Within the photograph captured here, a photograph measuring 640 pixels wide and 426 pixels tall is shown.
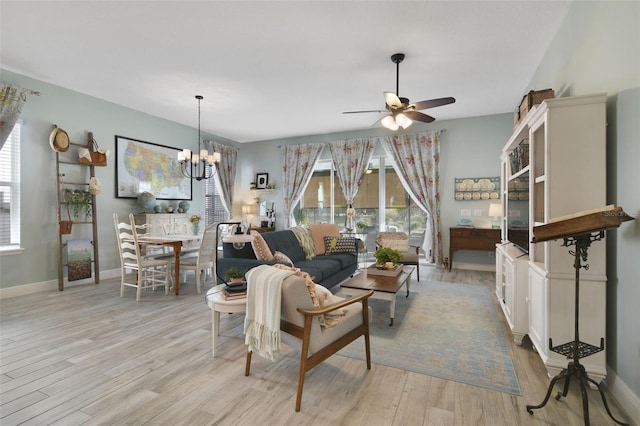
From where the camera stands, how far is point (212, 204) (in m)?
7.56

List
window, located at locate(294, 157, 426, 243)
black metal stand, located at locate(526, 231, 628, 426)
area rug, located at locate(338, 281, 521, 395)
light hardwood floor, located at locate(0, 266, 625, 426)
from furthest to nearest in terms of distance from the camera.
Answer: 1. window, located at locate(294, 157, 426, 243)
2. area rug, located at locate(338, 281, 521, 395)
3. light hardwood floor, located at locate(0, 266, 625, 426)
4. black metal stand, located at locate(526, 231, 628, 426)

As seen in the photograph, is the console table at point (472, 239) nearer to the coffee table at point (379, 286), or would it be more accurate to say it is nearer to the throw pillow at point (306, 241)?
the coffee table at point (379, 286)

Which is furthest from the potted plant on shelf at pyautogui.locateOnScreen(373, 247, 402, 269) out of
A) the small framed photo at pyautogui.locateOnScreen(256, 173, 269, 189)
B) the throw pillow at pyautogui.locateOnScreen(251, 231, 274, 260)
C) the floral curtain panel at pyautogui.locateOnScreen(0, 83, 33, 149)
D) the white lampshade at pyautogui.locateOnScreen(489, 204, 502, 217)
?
the floral curtain panel at pyautogui.locateOnScreen(0, 83, 33, 149)

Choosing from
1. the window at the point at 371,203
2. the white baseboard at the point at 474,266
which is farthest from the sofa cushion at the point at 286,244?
the white baseboard at the point at 474,266

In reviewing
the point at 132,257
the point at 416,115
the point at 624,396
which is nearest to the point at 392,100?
the point at 416,115

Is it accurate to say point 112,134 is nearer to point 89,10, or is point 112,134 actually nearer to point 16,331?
point 89,10

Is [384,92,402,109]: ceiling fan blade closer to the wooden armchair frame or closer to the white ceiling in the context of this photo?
the white ceiling

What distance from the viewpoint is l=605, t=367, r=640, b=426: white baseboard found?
169 cm

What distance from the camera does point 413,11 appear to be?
2.81 m

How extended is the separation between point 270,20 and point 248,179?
5576 mm

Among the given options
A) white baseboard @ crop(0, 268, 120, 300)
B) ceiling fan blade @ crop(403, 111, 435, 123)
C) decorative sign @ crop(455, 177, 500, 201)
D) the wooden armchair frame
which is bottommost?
white baseboard @ crop(0, 268, 120, 300)

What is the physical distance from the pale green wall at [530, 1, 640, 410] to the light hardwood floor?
0.37 metres

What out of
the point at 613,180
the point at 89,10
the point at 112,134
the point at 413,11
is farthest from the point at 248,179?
the point at 613,180

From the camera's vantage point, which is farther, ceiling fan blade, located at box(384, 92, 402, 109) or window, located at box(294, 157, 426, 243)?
window, located at box(294, 157, 426, 243)
